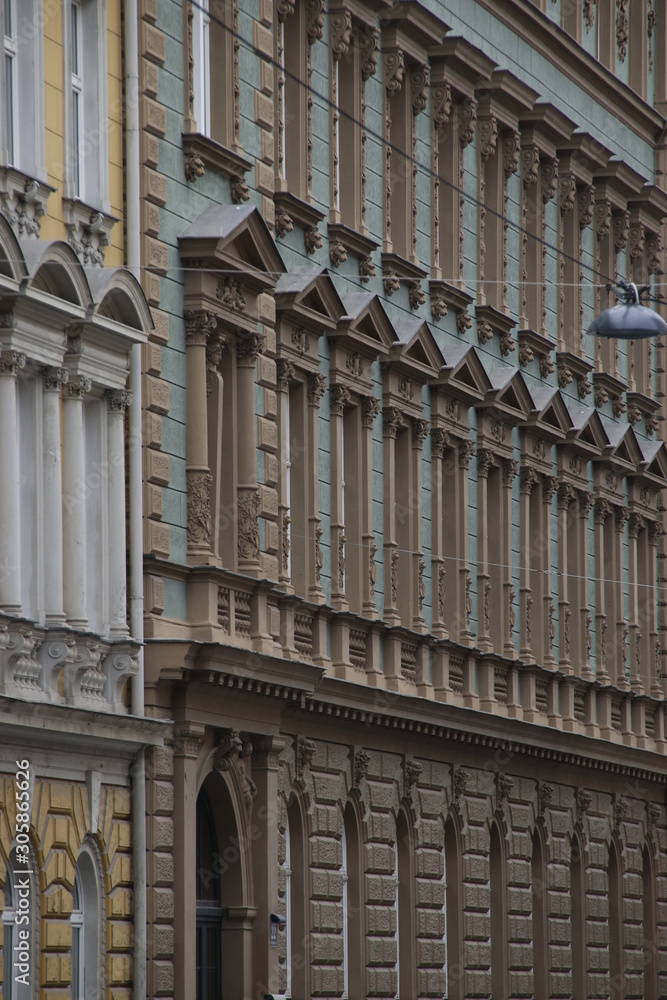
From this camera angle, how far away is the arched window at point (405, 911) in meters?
37.9

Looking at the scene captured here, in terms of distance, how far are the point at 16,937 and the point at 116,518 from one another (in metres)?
4.64

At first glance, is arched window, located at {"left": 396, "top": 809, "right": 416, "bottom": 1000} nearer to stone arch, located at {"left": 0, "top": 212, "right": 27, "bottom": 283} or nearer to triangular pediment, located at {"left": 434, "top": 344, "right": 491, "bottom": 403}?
triangular pediment, located at {"left": 434, "top": 344, "right": 491, "bottom": 403}

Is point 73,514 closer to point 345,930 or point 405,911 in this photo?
point 345,930

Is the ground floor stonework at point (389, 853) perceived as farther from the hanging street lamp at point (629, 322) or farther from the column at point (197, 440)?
the hanging street lamp at point (629, 322)

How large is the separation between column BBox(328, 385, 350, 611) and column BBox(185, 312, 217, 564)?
4.42m

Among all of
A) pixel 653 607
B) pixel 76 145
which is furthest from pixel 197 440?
pixel 653 607

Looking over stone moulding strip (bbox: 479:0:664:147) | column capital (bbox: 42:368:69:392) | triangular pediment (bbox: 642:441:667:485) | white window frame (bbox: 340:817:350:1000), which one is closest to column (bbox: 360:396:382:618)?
white window frame (bbox: 340:817:350:1000)

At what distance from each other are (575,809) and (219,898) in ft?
49.1

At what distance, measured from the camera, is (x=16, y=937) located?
87.1ft

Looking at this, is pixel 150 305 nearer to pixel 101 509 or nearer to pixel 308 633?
pixel 101 509

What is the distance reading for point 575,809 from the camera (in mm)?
45906

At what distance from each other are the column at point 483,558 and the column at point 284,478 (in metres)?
7.48

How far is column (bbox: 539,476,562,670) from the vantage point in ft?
146

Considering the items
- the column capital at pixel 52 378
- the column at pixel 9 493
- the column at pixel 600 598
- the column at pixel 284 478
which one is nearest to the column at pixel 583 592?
the column at pixel 600 598
